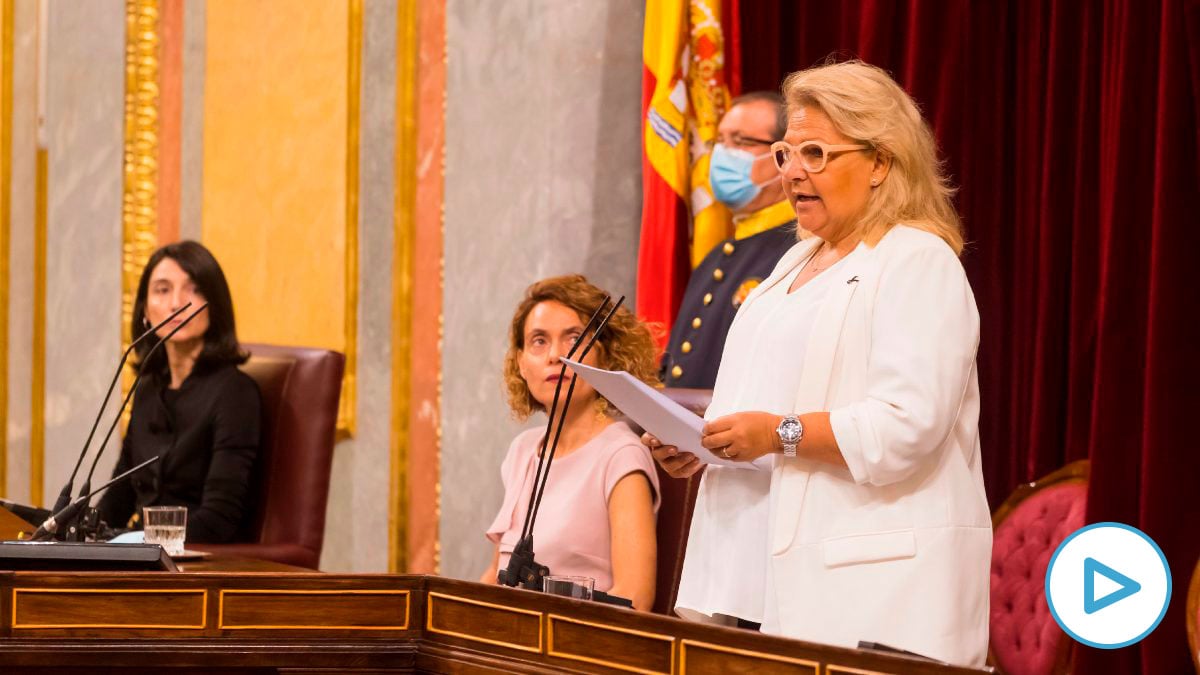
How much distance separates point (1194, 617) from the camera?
3.03 metres

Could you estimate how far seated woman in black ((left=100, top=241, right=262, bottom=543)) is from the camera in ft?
12.2

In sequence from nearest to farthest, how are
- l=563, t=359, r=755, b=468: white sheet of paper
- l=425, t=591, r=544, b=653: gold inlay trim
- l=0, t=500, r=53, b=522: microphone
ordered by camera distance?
l=425, t=591, r=544, b=653: gold inlay trim
l=563, t=359, r=755, b=468: white sheet of paper
l=0, t=500, r=53, b=522: microphone

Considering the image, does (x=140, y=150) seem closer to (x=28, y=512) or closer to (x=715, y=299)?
(x=715, y=299)

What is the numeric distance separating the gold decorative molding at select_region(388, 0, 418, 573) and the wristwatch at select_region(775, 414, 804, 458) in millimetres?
3046

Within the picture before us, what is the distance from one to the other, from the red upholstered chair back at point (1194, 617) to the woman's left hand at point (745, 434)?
126cm

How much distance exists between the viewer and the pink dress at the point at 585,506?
2922 mm

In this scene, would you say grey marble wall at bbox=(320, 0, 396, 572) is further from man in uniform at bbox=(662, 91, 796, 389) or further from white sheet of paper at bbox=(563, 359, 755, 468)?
white sheet of paper at bbox=(563, 359, 755, 468)

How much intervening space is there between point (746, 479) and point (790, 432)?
0.27 metres

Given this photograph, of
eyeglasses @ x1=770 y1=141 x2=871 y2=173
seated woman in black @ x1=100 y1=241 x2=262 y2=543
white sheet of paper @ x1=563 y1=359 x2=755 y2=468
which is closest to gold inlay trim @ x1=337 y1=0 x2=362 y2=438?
seated woman in black @ x1=100 y1=241 x2=262 y2=543

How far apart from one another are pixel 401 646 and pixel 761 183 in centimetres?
184

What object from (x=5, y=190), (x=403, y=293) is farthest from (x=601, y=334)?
(x=5, y=190)

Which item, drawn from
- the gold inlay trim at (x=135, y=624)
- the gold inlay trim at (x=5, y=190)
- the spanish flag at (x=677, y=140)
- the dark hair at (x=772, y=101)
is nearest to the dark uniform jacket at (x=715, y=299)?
the dark hair at (x=772, y=101)

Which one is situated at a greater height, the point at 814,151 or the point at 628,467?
the point at 814,151

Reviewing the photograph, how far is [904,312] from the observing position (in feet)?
7.01
